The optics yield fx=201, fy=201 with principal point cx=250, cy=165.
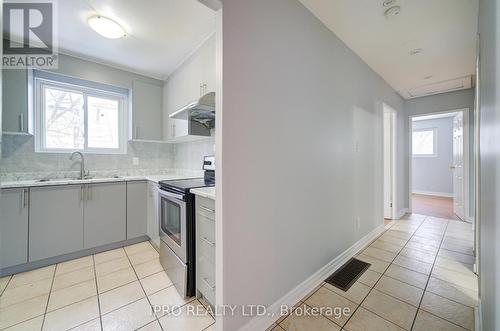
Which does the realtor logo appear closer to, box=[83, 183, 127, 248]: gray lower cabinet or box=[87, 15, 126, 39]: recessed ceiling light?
box=[87, 15, 126, 39]: recessed ceiling light

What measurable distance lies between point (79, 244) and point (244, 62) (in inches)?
113

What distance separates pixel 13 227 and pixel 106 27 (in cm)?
234

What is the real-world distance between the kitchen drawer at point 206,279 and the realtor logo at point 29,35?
2834 mm

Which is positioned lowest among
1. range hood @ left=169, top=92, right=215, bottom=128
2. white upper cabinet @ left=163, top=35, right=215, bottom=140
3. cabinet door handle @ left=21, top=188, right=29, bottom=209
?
cabinet door handle @ left=21, top=188, right=29, bottom=209

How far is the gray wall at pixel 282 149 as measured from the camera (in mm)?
1375

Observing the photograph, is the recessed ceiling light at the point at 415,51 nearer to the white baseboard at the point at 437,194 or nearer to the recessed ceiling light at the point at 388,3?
the recessed ceiling light at the point at 388,3

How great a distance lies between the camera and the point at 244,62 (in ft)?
4.67

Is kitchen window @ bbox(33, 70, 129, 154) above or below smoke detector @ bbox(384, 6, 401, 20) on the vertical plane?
below

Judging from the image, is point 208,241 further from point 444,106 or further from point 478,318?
A: point 444,106

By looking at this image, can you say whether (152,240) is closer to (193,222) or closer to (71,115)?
(193,222)

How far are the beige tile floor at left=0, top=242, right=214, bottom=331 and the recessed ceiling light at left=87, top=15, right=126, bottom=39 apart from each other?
2601 mm

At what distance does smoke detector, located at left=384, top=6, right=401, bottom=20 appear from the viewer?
1.88 m

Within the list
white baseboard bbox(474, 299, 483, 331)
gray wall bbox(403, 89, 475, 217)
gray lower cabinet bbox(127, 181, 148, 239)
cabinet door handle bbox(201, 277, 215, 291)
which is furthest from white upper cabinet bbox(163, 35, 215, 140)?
gray wall bbox(403, 89, 475, 217)

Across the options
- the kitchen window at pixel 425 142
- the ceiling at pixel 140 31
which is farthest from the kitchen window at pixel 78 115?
the kitchen window at pixel 425 142
